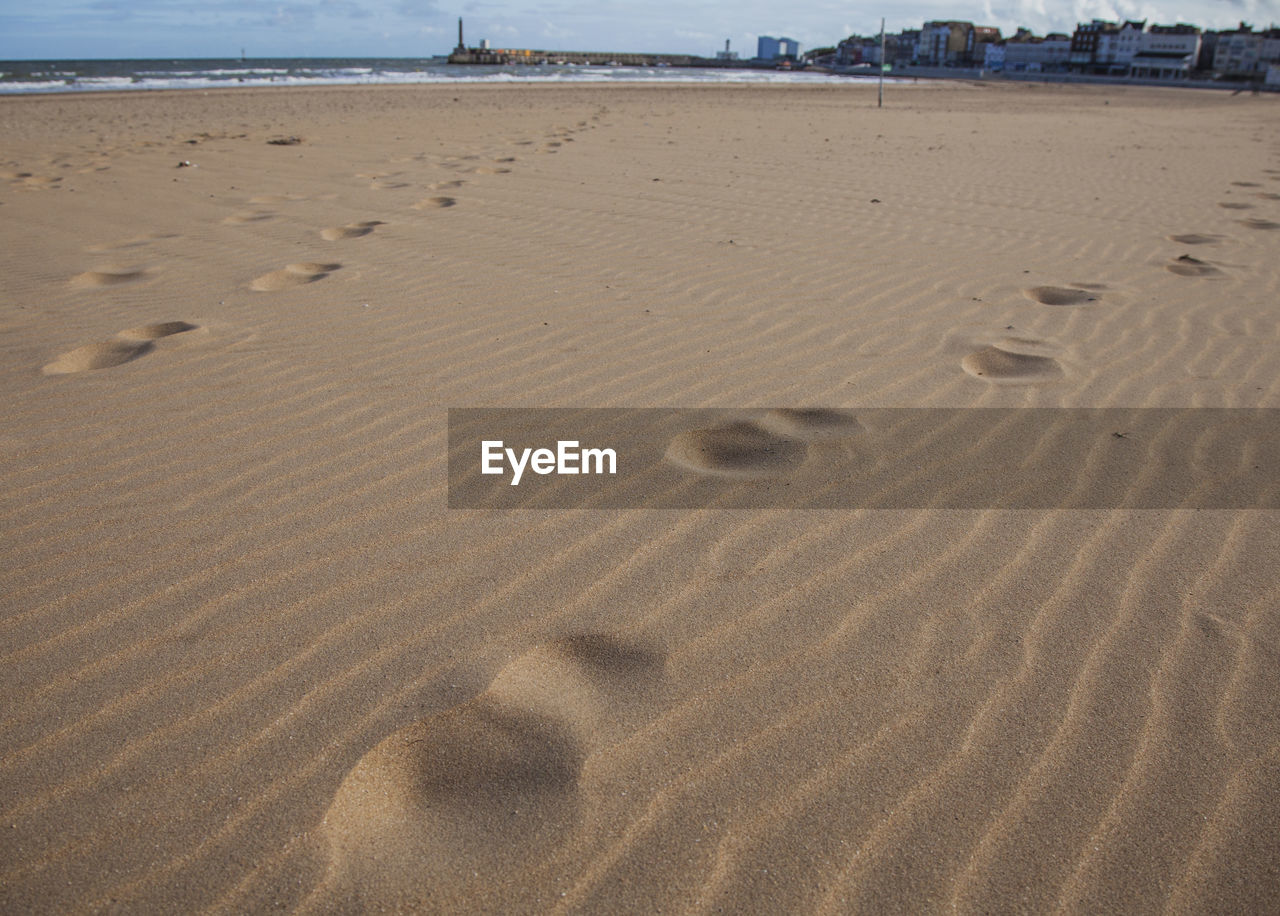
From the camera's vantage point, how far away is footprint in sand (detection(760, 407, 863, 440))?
2.72 m

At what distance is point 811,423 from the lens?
279cm

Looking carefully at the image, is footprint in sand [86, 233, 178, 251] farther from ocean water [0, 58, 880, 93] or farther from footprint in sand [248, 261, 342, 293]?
ocean water [0, 58, 880, 93]

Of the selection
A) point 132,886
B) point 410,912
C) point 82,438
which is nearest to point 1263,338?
point 410,912

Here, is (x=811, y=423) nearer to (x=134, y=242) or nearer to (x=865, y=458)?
(x=865, y=458)

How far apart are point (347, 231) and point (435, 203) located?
113cm

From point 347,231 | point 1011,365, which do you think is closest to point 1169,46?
point 347,231

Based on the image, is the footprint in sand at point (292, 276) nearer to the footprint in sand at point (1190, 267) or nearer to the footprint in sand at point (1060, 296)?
the footprint in sand at point (1060, 296)

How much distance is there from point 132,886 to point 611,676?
86 cm

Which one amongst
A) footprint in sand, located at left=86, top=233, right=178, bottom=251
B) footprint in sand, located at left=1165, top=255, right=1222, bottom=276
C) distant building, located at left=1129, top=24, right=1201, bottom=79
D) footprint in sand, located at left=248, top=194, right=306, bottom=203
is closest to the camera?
footprint in sand, located at left=1165, top=255, right=1222, bottom=276

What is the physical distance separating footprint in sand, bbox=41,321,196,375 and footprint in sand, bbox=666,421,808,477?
2.33 m

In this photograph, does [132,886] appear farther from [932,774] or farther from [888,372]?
[888,372]

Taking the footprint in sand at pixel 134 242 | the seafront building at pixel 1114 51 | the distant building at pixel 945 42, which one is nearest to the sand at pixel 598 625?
the footprint in sand at pixel 134 242

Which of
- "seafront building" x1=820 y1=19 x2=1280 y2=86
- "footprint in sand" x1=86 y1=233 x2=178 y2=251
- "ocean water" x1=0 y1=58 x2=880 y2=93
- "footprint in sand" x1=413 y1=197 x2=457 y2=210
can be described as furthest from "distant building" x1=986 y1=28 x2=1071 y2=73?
"footprint in sand" x1=86 y1=233 x2=178 y2=251

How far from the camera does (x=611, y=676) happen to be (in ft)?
5.54
